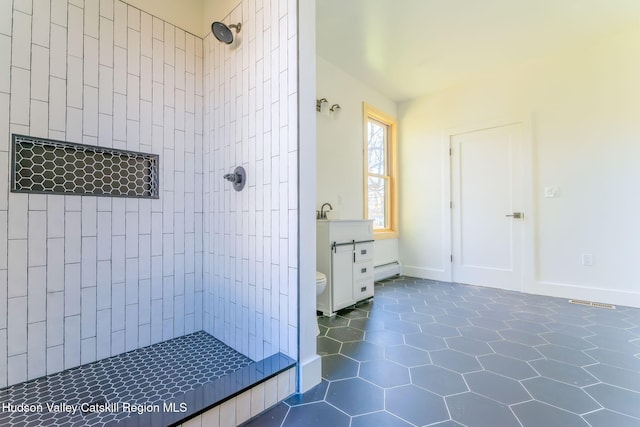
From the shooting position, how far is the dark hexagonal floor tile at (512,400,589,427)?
4.04 ft

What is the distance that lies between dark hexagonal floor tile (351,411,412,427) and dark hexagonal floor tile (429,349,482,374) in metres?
0.61

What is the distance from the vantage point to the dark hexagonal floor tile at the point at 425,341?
77.9 inches

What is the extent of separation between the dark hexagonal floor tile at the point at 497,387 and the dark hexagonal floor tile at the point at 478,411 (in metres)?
0.06

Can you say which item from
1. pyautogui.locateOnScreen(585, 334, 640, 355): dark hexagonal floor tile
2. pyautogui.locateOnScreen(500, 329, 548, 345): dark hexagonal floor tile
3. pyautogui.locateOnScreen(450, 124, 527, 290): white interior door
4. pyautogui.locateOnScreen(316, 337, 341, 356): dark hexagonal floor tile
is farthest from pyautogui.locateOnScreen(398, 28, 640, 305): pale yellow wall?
pyautogui.locateOnScreen(316, 337, 341, 356): dark hexagonal floor tile

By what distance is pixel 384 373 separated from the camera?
1.65 meters

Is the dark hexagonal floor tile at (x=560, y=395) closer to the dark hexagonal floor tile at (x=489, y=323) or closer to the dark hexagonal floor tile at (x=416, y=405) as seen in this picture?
the dark hexagonal floor tile at (x=416, y=405)

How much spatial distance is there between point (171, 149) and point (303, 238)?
4.18ft

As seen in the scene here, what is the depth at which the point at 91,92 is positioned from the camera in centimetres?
172

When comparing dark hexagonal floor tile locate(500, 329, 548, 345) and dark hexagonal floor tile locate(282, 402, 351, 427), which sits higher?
dark hexagonal floor tile locate(500, 329, 548, 345)

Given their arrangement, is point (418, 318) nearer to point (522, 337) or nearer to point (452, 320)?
point (452, 320)

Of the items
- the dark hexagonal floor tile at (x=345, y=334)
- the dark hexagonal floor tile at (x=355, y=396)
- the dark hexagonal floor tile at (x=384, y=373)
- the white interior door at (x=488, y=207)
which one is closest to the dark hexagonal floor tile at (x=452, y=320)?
the dark hexagonal floor tile at (x=345, y=334)

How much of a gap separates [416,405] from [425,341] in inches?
29.8

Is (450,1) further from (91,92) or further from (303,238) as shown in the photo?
(91,92)

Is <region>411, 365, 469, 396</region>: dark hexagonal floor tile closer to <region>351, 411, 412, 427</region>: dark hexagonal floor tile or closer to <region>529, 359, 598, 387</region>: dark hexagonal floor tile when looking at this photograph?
<region>351, 411, 412, 427</region>: dark hexagonal floor tile
